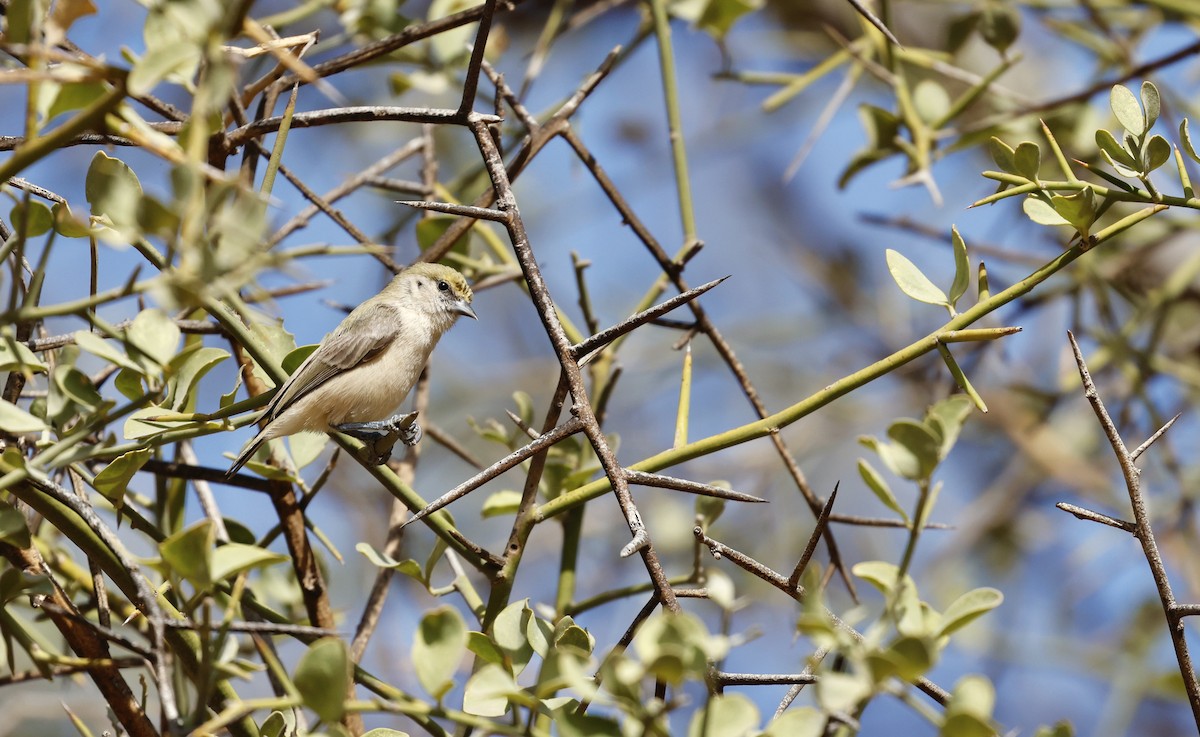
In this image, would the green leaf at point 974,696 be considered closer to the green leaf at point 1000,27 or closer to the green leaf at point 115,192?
the green leaf at point 115,192

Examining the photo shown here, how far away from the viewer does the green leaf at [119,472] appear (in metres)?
1.37

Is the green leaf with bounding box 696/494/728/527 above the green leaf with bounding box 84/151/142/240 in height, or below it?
below

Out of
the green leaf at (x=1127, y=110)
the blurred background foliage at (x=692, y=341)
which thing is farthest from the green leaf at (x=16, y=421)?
the green leaf at (x=1127, y=110)

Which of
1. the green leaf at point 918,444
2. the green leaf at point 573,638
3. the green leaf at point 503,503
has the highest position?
the green leaf at point 918,444

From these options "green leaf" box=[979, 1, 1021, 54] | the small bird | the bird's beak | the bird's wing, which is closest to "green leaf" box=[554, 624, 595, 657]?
the small bird

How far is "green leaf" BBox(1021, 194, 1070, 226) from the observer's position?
4.32 ft

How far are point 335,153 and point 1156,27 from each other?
3868 mm

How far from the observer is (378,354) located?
306 cm

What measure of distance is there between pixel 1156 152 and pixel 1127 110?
62mm

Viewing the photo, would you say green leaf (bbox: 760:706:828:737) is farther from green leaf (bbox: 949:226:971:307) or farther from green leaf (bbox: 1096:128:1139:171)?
green leaf (bbox: 1096:128:1139:171)

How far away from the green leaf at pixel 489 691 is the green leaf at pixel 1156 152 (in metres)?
0.97

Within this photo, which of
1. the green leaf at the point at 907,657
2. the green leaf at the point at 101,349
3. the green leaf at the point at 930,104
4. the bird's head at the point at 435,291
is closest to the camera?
the green leaf at the point at 907,657

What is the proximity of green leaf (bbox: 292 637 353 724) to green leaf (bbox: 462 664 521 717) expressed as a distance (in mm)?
131

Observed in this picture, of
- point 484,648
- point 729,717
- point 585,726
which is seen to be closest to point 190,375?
point 484,648
